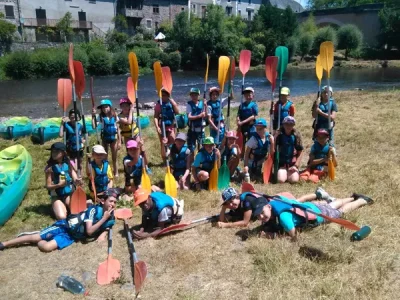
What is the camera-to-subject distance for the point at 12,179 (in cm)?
506

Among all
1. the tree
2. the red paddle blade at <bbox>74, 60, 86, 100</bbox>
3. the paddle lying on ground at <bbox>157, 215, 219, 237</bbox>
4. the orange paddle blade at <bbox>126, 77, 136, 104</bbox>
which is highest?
the tree

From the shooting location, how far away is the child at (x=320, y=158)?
5.68 m

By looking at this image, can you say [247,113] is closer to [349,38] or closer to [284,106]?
[284,106]

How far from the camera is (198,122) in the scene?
20.3 ft

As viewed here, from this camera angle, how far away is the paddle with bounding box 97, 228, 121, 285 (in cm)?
350

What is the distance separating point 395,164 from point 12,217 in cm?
583

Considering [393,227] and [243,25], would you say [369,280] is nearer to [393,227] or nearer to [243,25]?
[393,227]

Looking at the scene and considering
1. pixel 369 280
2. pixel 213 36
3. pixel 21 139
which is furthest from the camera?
pixel 213 36

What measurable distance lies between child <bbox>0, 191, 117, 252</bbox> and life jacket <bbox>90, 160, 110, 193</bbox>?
740 mm

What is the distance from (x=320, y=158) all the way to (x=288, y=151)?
51 centimetres

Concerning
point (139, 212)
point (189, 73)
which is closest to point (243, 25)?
point (189, 73)

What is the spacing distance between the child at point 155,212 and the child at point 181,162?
1143mm

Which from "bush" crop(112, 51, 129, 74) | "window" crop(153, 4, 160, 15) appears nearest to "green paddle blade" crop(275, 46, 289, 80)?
"bush" crop(112, 51, 129, 74)

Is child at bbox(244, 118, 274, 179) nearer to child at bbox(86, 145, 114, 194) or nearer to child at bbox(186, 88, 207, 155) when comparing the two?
child at bbox(186, 88, 207, 155)
